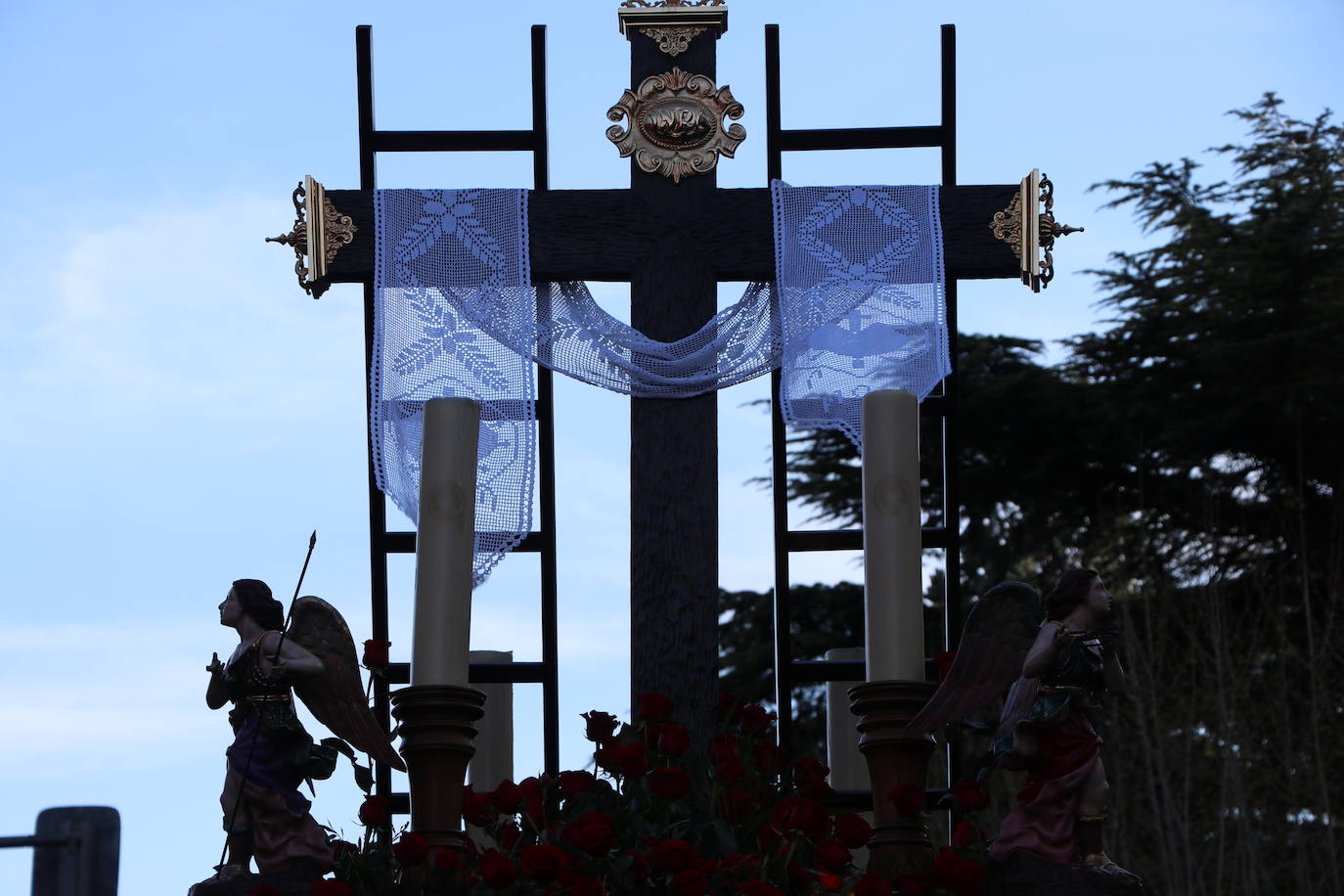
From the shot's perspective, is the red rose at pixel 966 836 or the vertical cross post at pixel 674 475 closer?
the red rose at pixel 966 836

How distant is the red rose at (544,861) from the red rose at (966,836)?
0.97 m

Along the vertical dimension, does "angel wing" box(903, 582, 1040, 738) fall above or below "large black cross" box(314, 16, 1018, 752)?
below

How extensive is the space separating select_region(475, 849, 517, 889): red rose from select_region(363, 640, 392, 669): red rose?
2.86ft

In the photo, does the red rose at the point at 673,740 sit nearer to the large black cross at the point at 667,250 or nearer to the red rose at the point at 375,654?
the red rose at the point at 375,654

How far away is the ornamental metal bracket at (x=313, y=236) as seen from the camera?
6176mm

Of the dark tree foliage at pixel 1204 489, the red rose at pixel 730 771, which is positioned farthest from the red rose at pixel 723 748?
the dark tree foliage at pixel 1204 489

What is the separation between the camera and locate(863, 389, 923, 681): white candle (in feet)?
16.5

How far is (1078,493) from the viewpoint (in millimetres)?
15359

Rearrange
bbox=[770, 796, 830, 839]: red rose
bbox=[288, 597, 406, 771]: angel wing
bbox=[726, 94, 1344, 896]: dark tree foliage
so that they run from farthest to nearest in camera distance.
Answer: bbox=[726, 94, 1344, 896]: dark tree foliage < bbox=[288, 597, 406, 771]: angel wing < bbox=[770, 796, 830, 839]: red rose

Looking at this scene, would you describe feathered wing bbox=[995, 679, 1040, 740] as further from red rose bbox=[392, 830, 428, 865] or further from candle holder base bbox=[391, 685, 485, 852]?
red rose bbox=[392, 830, 428, 865]

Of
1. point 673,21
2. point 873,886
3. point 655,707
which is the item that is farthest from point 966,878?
point 673,21

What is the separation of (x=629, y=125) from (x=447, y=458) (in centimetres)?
152

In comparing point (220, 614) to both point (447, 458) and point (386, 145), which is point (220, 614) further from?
point (386, 145)

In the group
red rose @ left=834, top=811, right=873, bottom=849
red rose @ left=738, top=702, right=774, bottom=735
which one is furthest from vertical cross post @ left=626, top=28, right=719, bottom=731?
red rose @ left=834, top=811, right=873, bottom=849
